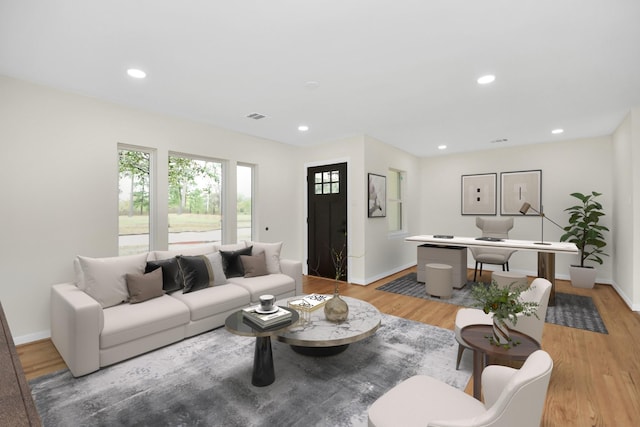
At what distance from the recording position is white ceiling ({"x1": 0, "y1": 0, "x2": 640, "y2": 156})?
1.97m

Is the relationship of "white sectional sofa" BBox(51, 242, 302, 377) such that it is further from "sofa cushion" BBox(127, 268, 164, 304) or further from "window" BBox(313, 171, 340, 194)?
"window" BBox(313, 171, 340, 194)

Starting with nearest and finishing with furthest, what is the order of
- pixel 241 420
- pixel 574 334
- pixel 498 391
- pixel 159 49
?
pixel 498 391, pixel 241 420, pixel 159 49, pixel 574 334

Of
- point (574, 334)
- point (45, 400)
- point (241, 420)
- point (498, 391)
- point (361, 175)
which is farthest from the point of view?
point (361, 175)

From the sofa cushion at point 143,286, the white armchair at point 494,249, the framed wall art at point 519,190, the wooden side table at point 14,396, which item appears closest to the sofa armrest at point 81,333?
the sofa cushion at point 143,286

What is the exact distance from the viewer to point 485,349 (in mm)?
1931

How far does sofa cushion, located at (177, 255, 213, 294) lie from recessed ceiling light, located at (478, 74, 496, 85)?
3557 mm

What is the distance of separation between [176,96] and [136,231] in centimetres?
181

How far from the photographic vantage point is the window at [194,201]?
429 centimetres

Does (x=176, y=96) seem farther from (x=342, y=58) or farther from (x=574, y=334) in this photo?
(x=574, y=334)

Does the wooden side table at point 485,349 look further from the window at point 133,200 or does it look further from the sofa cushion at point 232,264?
the window at point 133,200

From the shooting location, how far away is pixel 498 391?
1.44 meters

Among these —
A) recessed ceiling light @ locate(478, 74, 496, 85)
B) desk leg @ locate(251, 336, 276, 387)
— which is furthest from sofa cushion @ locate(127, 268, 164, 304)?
recessed ceiling light @ locate(478, 74, 496, 85)

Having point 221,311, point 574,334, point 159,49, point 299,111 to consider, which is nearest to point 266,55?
point 159,49

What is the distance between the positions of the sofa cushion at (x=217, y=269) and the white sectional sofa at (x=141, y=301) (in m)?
0.01
